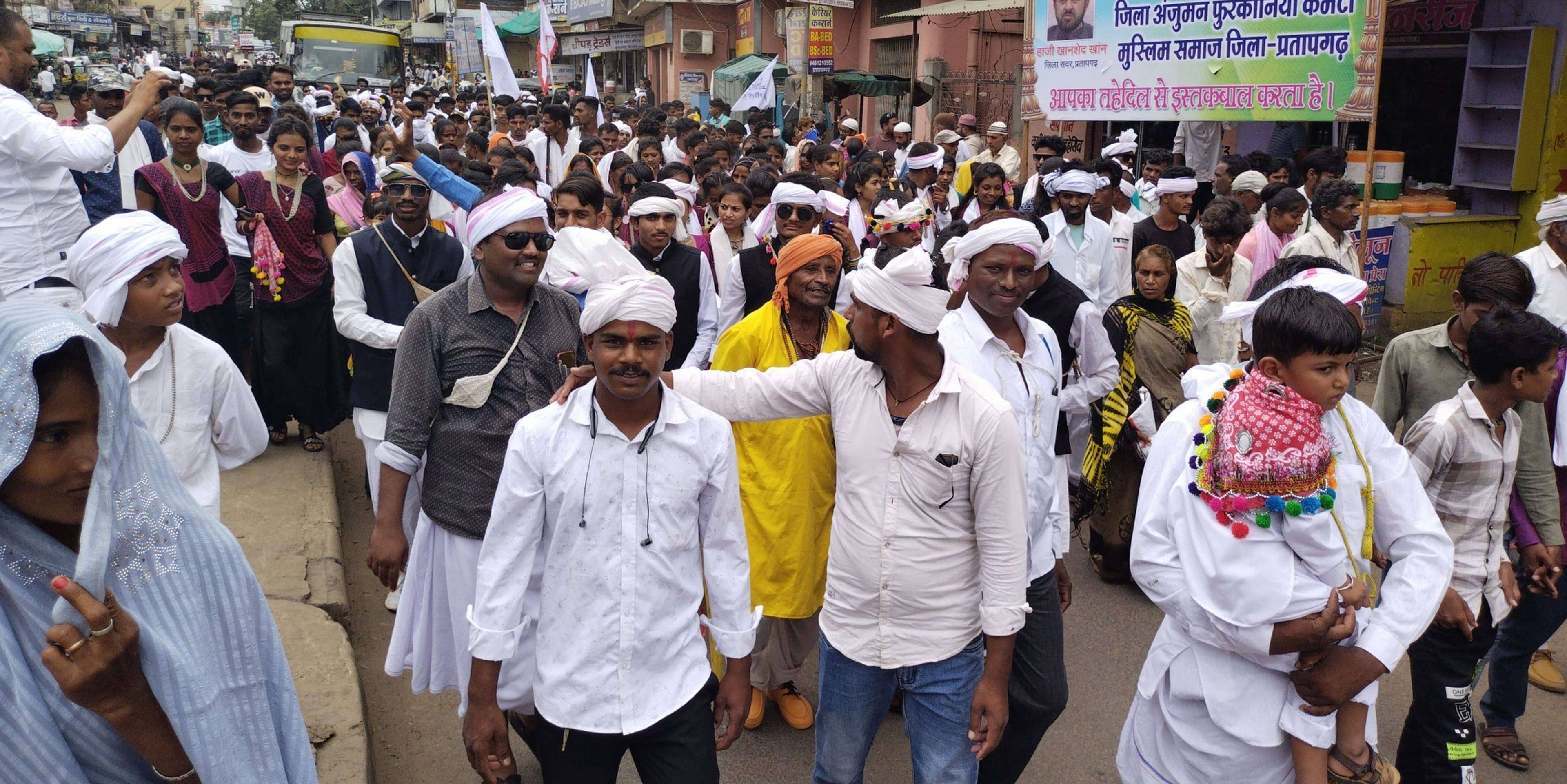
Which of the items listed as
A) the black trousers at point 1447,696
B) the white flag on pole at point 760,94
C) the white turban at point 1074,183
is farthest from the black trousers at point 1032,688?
the white flag on pole at point 760,94

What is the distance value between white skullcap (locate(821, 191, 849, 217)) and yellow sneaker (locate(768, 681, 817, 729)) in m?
2.78

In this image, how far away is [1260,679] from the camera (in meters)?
2.55

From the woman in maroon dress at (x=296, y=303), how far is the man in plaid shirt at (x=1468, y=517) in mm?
5454

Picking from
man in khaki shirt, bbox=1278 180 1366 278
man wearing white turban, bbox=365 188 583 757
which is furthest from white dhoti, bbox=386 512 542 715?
man in khaki shirt, bbox=1278 180 1366 278

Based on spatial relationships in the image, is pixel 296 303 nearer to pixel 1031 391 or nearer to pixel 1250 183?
pixel 1031 391

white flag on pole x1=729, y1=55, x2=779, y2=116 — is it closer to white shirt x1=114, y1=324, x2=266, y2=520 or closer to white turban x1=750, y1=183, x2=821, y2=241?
white turban x1=750, y1=183, x2=821, y2=241

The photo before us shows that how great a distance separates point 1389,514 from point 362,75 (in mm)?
31326

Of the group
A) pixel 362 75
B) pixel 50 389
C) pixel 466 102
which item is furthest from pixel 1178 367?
pixel 362 75

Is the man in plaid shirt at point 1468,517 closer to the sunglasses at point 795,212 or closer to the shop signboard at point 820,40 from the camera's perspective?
the sunglasses at point 795,212

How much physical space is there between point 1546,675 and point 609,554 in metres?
4.17

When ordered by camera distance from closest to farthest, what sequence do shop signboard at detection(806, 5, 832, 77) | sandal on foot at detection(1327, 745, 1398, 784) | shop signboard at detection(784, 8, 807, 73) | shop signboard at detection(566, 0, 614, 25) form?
sandal on foot at detection(1327, 745, 1398, 784) < shop signboard at detection(806, 5, 832, 77) < shop signboard at detection(784, 8, 807, 73) < shop signboard at detection(566, 0, 614, 25)

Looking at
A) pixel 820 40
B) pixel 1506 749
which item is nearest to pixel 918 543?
pixel 1506 749

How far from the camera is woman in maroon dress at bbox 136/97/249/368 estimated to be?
20.0 ft

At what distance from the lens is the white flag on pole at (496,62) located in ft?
41.2
